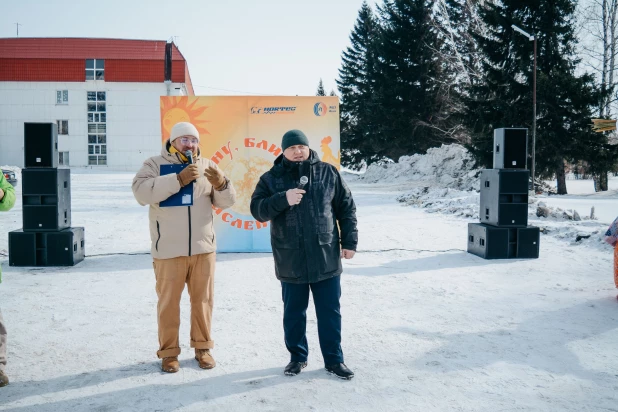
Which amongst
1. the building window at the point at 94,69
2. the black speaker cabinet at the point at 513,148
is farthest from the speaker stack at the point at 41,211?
the building window at the point at 94,69

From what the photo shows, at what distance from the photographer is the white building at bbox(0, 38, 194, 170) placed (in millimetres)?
43969

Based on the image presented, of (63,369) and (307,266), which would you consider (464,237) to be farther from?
(63,369)

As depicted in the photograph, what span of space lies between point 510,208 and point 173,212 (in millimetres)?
5936

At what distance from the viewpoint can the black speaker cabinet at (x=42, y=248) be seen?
7.21 m

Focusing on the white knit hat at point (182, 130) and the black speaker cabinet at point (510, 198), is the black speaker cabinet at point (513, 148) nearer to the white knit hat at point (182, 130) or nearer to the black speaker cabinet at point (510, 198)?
the black speaker cabinet at point (510, 198)

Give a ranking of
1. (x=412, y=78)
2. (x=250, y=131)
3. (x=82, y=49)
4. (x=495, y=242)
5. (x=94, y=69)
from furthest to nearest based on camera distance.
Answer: (x=82, y=49)
(x=94, y=69)
(x=412, y=78)
(x=250, y=131)
(x=495, y=242)

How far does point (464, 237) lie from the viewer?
1000 centimetres

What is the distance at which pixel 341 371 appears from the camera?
3506 millimetres

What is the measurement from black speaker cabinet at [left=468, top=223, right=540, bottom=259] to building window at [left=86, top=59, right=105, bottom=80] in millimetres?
43854

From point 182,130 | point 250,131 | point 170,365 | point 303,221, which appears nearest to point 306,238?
point 303,221

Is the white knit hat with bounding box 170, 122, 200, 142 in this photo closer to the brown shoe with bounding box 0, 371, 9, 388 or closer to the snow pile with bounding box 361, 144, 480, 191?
the brown shoe with bounding box 0, 371, 9, 388

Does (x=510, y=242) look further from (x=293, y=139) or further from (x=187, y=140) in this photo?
(x=187, y=140)

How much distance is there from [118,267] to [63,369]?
3786 mm

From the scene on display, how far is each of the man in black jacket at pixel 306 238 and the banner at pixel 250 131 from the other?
14.8 ft
